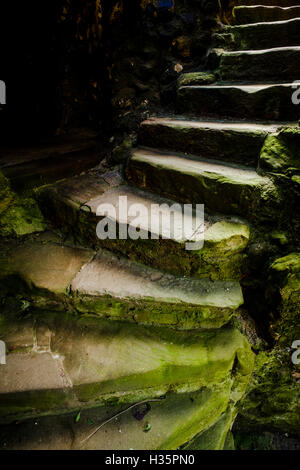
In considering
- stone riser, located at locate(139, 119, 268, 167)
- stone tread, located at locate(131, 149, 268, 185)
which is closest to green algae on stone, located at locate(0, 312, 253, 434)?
stone tread, located at locate(131, 149, 268, 185)

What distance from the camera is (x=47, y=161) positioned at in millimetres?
2014

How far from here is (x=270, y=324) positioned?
144 cm

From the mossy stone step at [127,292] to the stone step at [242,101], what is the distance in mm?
1308

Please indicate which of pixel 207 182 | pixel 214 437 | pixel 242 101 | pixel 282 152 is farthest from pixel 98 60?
pixel 214 437

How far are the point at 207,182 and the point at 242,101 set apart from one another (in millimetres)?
894

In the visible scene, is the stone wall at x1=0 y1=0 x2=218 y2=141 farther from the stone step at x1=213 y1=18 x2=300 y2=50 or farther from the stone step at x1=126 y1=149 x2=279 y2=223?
the stone step at x1=126 y1=149 x2=279 y2=223

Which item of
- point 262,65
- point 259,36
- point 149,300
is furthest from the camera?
point 259,36

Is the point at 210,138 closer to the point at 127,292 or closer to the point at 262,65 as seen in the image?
the point at 262,65

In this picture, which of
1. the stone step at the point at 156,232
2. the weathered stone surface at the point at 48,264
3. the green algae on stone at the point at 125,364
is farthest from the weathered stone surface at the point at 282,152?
the weathered stone surface at the point at 48,264

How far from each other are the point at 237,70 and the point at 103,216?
196cm

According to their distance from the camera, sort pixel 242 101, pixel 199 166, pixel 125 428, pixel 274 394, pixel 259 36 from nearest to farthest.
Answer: pixel 125 428
pixel 199 166
pixel 274 394
pixel 242 101
pixel 259 36

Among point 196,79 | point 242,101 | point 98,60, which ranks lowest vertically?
point 242,101

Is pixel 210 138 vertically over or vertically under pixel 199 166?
over
